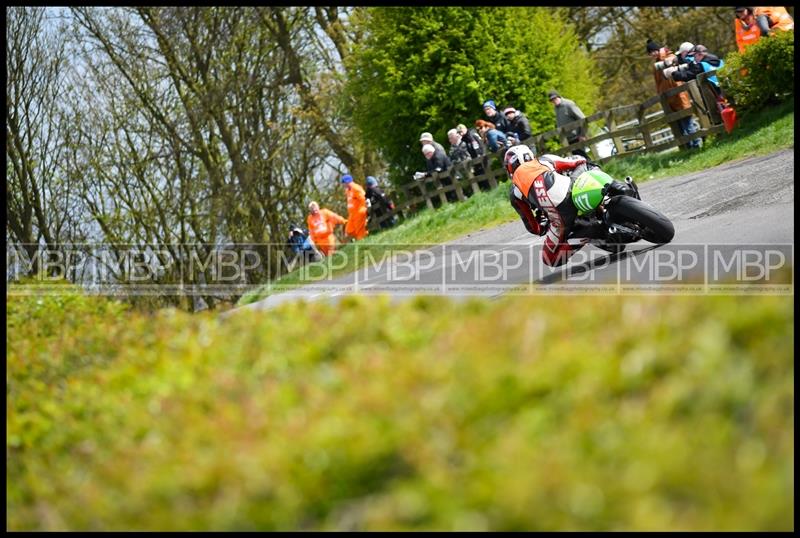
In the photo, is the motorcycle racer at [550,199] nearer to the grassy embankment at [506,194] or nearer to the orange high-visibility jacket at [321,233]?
the grassy embankment at [506,194]

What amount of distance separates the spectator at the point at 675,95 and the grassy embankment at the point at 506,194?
381mm

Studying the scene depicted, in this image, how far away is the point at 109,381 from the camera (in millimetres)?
4961

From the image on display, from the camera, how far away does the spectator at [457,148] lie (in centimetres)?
2445

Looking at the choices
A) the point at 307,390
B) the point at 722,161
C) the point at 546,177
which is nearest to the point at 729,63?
the point at 722,161

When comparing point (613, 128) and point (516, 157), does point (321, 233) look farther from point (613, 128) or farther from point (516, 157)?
point (516, 157)

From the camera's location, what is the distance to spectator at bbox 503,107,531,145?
926 inches

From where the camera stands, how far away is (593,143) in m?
22.6

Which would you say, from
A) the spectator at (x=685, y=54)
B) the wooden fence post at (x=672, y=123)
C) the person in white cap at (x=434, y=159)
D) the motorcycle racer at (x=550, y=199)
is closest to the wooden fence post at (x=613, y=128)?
the wooden fence post at (x=672, y=123)

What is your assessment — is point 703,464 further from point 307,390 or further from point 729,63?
point 729,63

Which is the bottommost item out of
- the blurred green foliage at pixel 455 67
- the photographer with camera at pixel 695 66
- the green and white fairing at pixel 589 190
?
the green and white fairing at pixel 589 190

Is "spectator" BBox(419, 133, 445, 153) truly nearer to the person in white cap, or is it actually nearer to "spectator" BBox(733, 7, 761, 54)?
the person in white cap

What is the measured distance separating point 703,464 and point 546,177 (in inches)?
404

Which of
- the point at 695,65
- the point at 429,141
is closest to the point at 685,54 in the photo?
the point at 695,65

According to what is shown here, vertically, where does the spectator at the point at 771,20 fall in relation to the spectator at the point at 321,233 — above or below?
above
